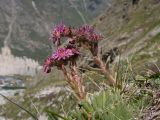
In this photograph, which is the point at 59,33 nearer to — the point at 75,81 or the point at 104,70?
the point at 104,70

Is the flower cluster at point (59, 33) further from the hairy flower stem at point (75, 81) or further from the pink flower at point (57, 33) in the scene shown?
the hairy flower stem at point (75, 81)

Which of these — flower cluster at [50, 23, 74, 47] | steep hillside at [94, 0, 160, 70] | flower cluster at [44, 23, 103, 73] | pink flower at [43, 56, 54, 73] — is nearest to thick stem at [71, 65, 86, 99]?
flower cluster at [44, 23, 103, 73]

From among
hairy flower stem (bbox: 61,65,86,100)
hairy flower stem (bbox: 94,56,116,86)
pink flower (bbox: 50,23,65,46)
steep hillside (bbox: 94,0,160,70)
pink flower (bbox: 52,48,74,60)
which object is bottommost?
hairy flower stem (bbox: 61,65,86,100)

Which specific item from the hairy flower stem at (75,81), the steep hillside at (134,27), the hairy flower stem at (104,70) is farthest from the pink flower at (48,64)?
the steep hillside at (134,27)

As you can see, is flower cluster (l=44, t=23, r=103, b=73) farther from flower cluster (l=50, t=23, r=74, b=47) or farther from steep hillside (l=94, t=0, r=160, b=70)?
steep hillside (l=94, t=0, r=160, b=70)

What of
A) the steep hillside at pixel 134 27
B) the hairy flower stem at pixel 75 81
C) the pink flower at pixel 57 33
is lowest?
the hairy flower stem at pixel 75 81

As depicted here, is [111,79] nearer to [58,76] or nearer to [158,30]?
[158,30]
